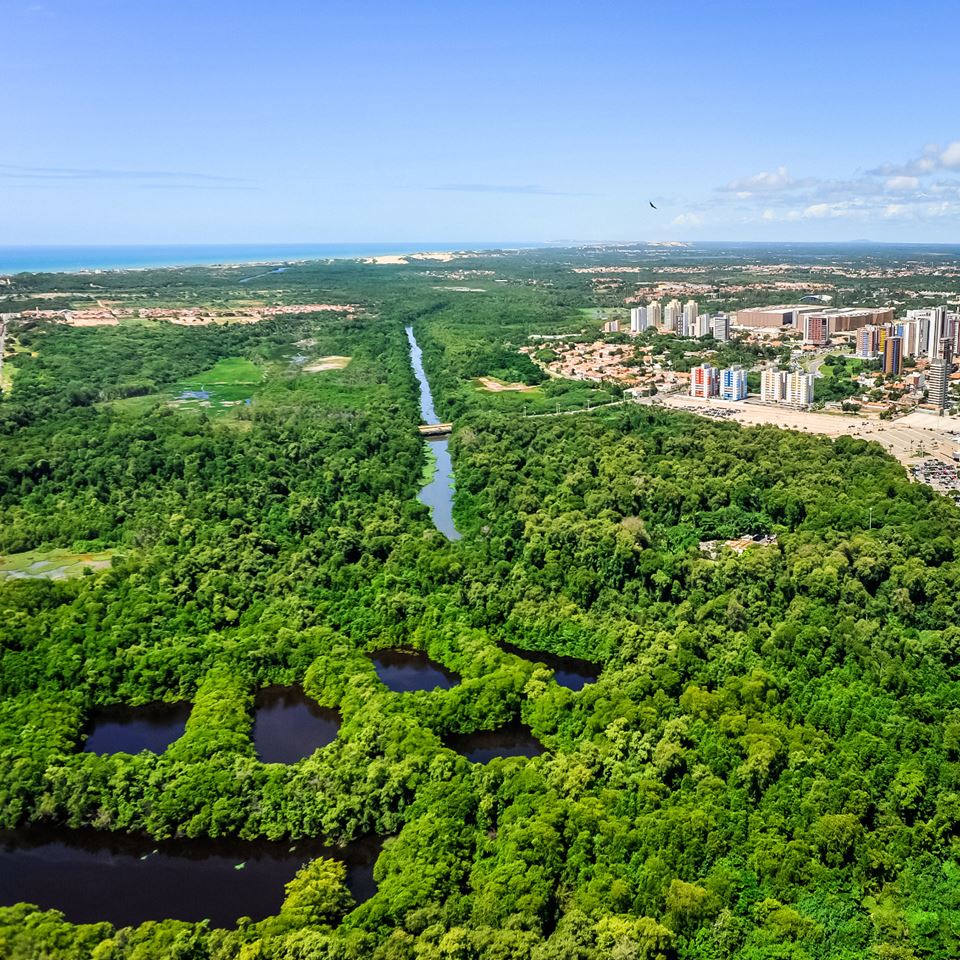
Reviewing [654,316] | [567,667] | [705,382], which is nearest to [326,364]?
[705,382]

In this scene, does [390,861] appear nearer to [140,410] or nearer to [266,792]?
[266,792]

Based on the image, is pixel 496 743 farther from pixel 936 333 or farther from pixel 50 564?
pixel 936 333

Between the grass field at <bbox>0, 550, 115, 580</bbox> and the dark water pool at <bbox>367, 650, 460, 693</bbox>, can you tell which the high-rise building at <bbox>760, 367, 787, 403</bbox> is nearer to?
the dark water pool at <bbox>367, 650, 460, 693</bbox>

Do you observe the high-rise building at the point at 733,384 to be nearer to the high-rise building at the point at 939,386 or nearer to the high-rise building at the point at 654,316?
the high-rise building at the point at 939,386

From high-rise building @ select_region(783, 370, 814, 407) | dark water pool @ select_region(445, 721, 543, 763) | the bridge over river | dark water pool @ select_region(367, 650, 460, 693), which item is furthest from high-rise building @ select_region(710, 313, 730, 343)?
dark water pool @ select_region(445, 721, 543, 763)

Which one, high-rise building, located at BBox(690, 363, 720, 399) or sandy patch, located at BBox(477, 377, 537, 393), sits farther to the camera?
sandy patch, located at BBox(477, 377, 537, 393)
